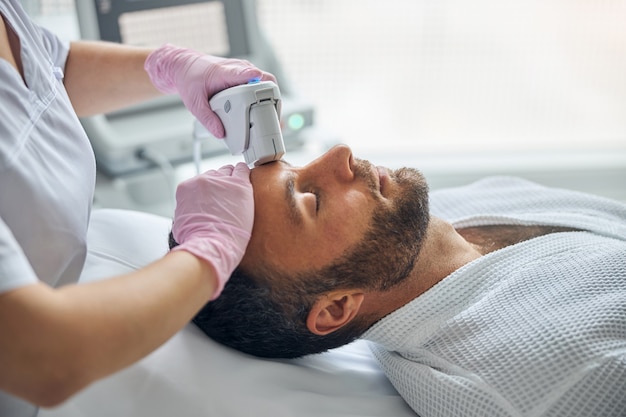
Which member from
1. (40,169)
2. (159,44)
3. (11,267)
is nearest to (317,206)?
(40,169)

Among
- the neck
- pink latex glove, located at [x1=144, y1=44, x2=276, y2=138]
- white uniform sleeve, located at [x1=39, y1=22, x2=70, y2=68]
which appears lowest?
the neck

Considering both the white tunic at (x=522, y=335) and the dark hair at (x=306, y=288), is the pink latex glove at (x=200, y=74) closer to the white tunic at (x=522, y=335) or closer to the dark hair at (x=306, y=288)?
the dark hair at (x=306, y=288)

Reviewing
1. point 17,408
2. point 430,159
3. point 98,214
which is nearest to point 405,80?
point 430,159

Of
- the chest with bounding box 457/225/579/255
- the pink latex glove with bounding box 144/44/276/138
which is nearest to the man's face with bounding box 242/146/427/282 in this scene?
the pink latex glove with bounding box 144/44/276/138

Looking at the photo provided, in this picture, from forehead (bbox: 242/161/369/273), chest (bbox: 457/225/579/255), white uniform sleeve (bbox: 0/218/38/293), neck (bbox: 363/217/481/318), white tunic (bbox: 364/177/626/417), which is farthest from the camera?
chest (bbox: 457/225/579/255)

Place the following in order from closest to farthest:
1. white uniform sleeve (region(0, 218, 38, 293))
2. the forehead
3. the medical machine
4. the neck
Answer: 1. white uniform sleeve (region(0, 218, 38, 293))
2. the forehead
3. the neck
4. the medical machine

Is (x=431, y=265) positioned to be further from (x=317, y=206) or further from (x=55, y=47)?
(x=55, y=47)

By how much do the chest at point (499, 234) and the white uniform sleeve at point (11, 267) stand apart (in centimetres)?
104

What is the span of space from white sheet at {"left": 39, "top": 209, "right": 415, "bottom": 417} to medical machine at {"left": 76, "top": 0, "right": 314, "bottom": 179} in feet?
1.99

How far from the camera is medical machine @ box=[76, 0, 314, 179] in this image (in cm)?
197

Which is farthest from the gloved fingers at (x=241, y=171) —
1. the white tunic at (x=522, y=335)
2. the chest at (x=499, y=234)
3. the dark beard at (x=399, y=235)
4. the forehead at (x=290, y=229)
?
the chest at (x=499, y=234)

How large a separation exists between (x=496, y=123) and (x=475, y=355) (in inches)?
67.5

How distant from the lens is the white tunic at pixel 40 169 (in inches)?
40.5

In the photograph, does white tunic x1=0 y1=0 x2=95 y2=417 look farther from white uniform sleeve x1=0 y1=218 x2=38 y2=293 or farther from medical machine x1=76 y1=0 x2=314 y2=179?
medical machine x1=76 y1=0 x2=314 y2=179
